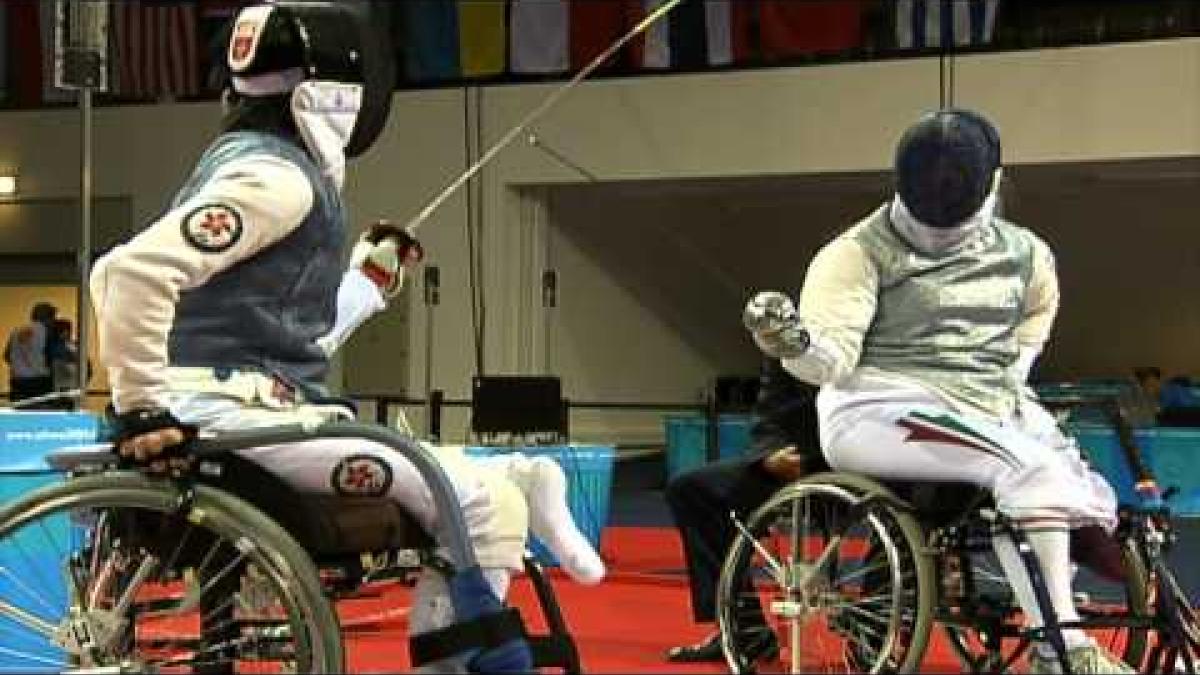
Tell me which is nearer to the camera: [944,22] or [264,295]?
[264,295]

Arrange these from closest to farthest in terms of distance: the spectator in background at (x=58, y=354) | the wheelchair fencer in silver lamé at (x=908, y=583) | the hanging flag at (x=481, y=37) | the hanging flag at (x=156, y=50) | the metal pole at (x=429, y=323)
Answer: the wheelchair fencer in silver lamé at (x=908, y=583)
the metal pole at (x=429, y=323)
the spectator in background at (x=58, y=354)
the hanging flag at (x=481, y=37)
the hanging flag at (x=156, y=50)

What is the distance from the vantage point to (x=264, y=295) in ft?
7.91

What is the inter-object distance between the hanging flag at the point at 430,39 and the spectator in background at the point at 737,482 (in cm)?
783

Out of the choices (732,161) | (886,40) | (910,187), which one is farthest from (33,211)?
(910,187)

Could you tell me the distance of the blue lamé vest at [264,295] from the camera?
2.40 m

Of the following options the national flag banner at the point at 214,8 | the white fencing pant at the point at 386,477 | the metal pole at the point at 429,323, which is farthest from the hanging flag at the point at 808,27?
the white fencing pant at the point at 386,477

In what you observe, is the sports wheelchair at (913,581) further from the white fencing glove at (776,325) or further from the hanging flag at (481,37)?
the hanging flag at (481,37)

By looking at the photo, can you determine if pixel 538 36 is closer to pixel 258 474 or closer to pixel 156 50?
pixel 156 50

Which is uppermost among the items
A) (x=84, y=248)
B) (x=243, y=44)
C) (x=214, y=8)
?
(x=214, y=8)

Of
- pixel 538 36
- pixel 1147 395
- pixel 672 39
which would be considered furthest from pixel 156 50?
pixel 1147 395

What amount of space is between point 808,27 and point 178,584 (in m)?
8.76

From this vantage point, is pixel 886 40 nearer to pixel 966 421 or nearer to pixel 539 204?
pixel 539 204

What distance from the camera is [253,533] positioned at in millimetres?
2178

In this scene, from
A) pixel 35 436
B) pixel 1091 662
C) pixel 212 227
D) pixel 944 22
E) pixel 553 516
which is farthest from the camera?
pixel 944 22
